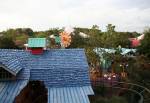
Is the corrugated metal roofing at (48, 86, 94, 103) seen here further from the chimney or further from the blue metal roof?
the chimney

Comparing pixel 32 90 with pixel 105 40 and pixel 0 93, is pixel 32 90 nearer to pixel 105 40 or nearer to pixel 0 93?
pixel 0 93

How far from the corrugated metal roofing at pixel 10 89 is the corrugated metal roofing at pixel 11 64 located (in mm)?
788

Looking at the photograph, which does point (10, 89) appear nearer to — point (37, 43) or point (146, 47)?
point (37, 43)

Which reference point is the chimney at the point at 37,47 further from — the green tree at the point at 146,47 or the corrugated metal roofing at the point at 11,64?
the green tree at the point at 146,47

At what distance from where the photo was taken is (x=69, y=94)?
20.0 meters

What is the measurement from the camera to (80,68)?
22641 millimetres

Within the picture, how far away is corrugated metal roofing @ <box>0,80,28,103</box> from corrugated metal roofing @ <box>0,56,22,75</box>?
788 mm

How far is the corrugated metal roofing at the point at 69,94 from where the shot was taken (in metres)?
18.7

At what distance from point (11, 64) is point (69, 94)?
4869 mm

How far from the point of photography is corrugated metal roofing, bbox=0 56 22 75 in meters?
20.0

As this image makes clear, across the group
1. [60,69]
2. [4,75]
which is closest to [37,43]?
[60,69]

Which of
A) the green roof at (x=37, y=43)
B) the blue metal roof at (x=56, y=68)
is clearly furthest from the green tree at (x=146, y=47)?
the green roof at (x=37, y=43)

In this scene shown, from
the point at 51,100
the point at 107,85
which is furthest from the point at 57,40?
the point at 51,100

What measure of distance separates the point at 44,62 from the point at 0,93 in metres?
6.07
